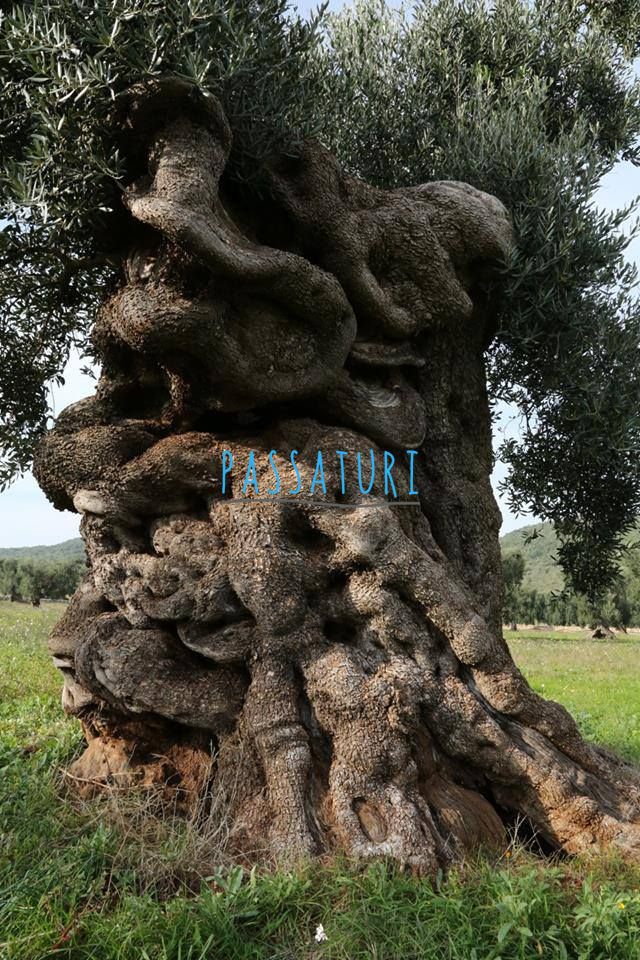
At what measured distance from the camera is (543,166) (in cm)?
725

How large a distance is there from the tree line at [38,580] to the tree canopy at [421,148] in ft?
199

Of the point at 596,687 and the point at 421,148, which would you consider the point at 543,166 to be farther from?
the point at 596,687

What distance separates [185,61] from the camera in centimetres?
484

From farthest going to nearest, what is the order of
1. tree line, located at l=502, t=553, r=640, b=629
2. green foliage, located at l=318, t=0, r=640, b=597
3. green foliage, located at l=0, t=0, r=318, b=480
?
tree line, located at l=502, t=553, r=640, b=629 → green foliage, located at l=318, t=0, r=640, b=597 → green foliage, located at l=0, t=0, r=318, b=480

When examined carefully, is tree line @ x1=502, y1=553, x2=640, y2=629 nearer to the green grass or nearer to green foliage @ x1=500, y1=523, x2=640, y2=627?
green foliage @ x1=500, y1=523, x2=640, y2=627

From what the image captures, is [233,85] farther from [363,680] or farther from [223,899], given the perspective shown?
[223,899]

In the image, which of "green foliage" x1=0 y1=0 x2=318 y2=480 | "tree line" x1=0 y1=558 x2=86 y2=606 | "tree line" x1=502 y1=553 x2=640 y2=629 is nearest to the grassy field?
"green foliage" x1=0 y1=0 x2=318 y2=480

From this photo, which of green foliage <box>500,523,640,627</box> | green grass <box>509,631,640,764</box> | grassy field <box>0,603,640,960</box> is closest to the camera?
grassy field <box>0,603,640,960</box>

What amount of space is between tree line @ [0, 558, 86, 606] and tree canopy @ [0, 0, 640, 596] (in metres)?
60.7

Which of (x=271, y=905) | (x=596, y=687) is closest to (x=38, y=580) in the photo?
(x=596, y=687)

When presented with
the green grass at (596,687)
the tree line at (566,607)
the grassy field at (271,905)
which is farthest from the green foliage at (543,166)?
the tree line at (566,607)

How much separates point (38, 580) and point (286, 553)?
68.7 metres

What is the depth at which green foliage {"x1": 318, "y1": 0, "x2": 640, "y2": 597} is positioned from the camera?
23.6ft

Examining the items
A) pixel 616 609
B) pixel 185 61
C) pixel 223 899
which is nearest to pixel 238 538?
pixel 223 899
